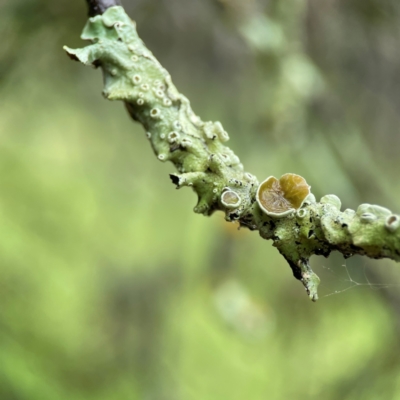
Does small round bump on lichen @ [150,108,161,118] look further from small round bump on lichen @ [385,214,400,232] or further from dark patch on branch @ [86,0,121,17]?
small round bump on lichen @ [385,214,400,232]

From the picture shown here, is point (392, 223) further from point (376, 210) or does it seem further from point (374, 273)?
point (374, 273)

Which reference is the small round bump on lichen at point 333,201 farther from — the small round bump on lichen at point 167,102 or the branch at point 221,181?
the small round bump on lichen at point 167,102

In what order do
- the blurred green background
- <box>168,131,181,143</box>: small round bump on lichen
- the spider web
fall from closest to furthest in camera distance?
1. <box>168,131,181,143</box>: small round bump on lichen
2. the spider web
3. the blurred green background

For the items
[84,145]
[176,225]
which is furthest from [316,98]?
[84,145]

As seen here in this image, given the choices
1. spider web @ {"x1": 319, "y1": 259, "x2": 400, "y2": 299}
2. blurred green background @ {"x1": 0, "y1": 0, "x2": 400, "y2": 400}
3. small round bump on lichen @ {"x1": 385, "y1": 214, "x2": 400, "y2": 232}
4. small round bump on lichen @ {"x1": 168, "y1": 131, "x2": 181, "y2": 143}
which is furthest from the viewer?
blurred green background @ {"x1": 0, "y1": 0, "x2": 400, "y2": 400}

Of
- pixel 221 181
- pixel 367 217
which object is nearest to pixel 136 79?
pixel 221 181

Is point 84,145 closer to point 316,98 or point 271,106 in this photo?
point 271,106

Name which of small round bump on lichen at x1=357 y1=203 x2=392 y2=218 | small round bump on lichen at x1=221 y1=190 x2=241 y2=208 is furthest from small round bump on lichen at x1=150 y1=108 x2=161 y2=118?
small round bump on lichen at x1=357 y1=203 x2=392 y2=218

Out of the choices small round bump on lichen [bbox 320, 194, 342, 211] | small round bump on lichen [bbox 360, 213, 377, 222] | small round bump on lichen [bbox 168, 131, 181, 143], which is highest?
small round bump on lichen [bbox 168, 131, 181, 143]
